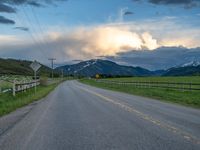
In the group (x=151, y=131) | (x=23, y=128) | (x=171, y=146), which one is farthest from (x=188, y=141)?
(x=23, y=128)

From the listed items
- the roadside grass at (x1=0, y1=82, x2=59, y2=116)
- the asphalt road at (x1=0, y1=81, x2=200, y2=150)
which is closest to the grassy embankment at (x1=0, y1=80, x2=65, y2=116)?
the roadside grass at (x1=0, y1=82, x2=59, y2=116)

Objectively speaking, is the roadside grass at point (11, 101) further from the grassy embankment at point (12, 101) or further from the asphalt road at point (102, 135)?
the asphalt road at point (102, 135)

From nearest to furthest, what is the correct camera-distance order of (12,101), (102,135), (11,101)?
(102,135), (11,101), (12,101)

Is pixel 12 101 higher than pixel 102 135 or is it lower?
higher

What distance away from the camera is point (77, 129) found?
1389 cm

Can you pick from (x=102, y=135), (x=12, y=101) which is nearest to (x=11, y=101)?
(x=12, y=101)

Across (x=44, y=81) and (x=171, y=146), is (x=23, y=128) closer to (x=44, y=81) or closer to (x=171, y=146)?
(x=171, y=146)

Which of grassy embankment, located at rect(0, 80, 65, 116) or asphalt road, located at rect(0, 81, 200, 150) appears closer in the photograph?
asphalt road, located at rect(0, 81, 200, 150)

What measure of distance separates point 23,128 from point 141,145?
542 centimetres

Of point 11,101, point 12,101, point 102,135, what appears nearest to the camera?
point 102,135

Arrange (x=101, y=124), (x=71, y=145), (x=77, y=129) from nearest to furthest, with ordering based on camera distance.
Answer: (x=71, y=145) < (x=77, y=129) < (x=101, y=124)

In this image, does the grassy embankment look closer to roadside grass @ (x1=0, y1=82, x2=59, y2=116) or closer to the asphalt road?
roadside grass @ (x1=0, y1=82, x2=59, y2=116)

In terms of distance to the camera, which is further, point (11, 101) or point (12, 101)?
point (12, 101)

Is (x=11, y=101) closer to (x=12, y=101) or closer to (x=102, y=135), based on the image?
(x=12, y=101)
